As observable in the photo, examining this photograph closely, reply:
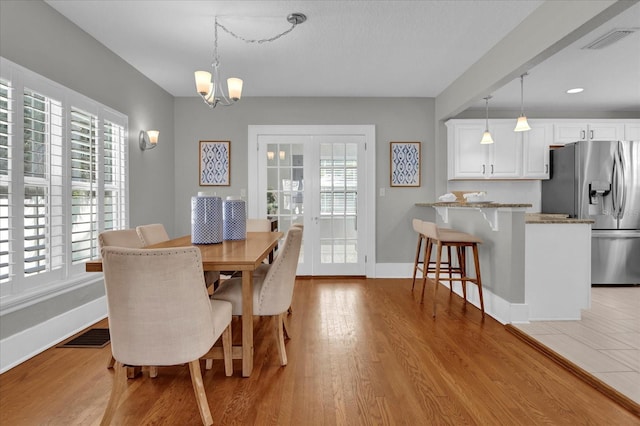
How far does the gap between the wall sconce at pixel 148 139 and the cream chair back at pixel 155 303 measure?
2.83 metres

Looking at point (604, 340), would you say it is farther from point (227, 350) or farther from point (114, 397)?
point (114, 397)

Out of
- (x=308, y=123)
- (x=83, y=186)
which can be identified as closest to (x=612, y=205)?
(x=308, y=123)

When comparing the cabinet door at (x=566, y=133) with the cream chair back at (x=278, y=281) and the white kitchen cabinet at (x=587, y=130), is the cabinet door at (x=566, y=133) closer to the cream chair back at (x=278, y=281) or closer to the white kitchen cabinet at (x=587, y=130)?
the white kitchen cabinet at (x=587, y=130)

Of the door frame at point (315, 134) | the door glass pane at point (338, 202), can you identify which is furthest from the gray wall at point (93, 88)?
the door glass pane at point (338, 202)

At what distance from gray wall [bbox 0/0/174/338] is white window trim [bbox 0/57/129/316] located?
69mm

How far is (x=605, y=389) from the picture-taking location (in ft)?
6.22

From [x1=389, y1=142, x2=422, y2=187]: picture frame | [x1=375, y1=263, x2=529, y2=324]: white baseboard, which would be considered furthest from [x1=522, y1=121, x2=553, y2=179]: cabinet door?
[x1=375, y1=263, x2=529, y2=324]: white baseboard

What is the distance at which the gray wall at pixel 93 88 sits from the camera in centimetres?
230

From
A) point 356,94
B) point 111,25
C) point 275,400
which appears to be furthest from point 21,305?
point 356,94

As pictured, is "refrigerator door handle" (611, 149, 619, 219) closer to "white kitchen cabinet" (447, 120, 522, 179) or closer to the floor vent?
"white kitchen cabinet" (447, 120, 522, 179)

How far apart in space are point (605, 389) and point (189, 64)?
13.7 feet

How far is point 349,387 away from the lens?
1.95 m

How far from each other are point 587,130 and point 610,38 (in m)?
2.26

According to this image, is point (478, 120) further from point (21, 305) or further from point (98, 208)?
point (21, 305)
